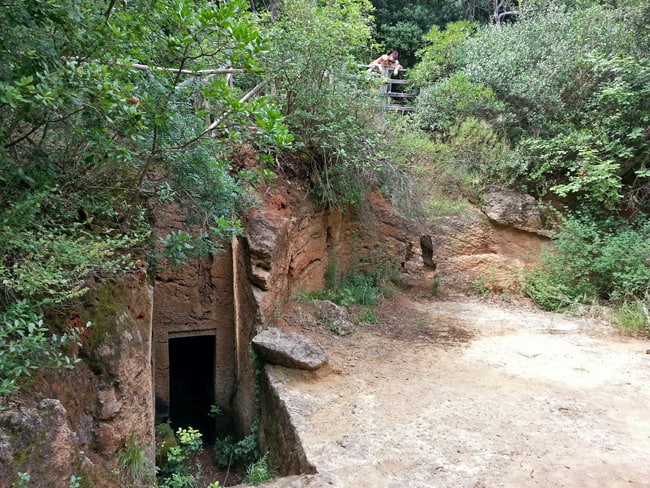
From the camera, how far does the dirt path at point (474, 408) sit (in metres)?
3.17

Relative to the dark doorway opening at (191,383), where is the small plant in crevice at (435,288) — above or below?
above

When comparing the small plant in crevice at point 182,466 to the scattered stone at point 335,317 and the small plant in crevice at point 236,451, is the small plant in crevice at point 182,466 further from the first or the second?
the scattered stone at point 335,317

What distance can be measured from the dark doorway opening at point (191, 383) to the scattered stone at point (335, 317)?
2166mm

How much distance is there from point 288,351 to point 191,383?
3859mm

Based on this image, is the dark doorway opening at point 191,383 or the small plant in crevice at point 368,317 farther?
the dark doorway opening at point 191,383

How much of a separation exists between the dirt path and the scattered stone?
0.59 ft

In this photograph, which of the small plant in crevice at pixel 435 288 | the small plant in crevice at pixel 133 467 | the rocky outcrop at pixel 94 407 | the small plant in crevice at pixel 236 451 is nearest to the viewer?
the rocky outcrop at pixel 94 407

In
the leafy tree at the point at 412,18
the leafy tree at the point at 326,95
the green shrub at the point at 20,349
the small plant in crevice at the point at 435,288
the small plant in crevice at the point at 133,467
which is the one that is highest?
the leafy tree at the point at 412,18

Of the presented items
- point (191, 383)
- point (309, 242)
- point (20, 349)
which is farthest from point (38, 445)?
point (191, 383)

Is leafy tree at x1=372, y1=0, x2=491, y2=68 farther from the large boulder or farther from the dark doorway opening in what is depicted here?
the large boulder

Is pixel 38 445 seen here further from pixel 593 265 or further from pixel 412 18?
pixel 412 18

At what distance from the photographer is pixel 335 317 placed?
21.1 ft

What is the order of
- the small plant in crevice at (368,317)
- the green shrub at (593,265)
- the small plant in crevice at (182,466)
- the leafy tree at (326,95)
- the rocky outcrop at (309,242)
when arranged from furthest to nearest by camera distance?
the green shrub at (593,265) < the small plant in crevice at (368,317) < the leafy tree at (326,95) < the rocky outcrop at (309,242) < the small plant in crevice at (182,466)

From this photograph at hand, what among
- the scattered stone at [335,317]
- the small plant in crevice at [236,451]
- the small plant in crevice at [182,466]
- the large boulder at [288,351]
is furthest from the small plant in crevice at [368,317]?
the small plant in crevice at [182,466]
